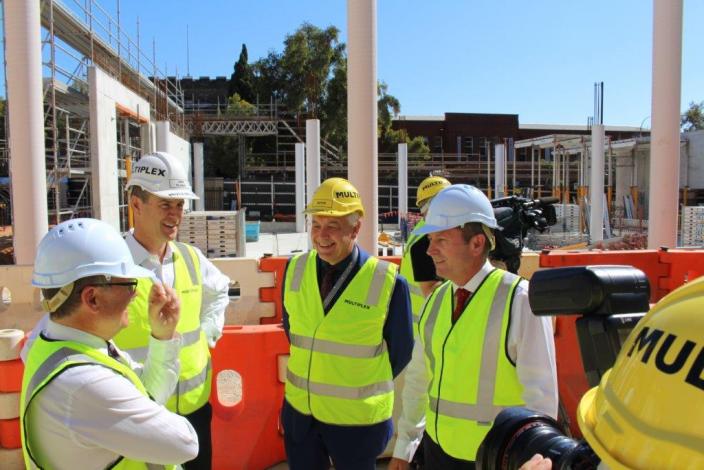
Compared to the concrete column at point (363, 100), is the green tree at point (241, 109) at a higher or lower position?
higher

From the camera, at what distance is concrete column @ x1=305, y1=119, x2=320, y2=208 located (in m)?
18.8

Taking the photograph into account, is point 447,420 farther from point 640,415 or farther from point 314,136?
point 314,136

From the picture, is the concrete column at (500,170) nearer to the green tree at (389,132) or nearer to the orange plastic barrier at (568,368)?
the green tree at (389,132)

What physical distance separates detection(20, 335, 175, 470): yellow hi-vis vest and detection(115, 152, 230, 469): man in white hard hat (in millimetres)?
1162

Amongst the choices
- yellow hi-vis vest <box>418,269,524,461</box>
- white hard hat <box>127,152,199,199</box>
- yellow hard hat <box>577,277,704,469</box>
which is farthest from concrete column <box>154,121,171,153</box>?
yellow hard hat <box>577,277,704,469</box>

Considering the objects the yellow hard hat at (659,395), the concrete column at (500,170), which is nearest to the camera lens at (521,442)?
the yellow hard hat at (659,395)

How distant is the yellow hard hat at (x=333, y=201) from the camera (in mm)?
3205

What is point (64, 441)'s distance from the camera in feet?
5.47

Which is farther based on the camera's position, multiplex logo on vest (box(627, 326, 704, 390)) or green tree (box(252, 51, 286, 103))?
green tree (box(252, 51, 286, 103))

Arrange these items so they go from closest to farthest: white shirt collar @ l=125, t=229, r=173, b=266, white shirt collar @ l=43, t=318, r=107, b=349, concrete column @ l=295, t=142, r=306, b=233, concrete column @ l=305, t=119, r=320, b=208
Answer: white shirt collar @ l=43, t=318, r=107, b=349, white shirt collar @ l=125, t=229, r=173, b=266, concrete column @ l=305, t=119, r=320, b=208, concrete column @ l=295, t=142, r=306, b=233

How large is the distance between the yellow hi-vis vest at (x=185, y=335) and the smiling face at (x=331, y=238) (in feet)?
2.37

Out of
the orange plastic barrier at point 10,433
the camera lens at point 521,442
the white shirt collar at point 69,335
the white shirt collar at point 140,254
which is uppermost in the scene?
the white shirt collar at point 140,254

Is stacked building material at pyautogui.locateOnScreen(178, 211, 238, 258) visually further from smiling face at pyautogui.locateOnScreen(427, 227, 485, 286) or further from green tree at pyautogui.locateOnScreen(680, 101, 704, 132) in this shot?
green tree at pyautogui.locateOnScreen(680, 101, 704, 132)

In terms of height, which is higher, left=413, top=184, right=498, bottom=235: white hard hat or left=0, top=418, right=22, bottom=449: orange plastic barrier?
left=413, top=184, right=498, bottom=235: white hard hat
